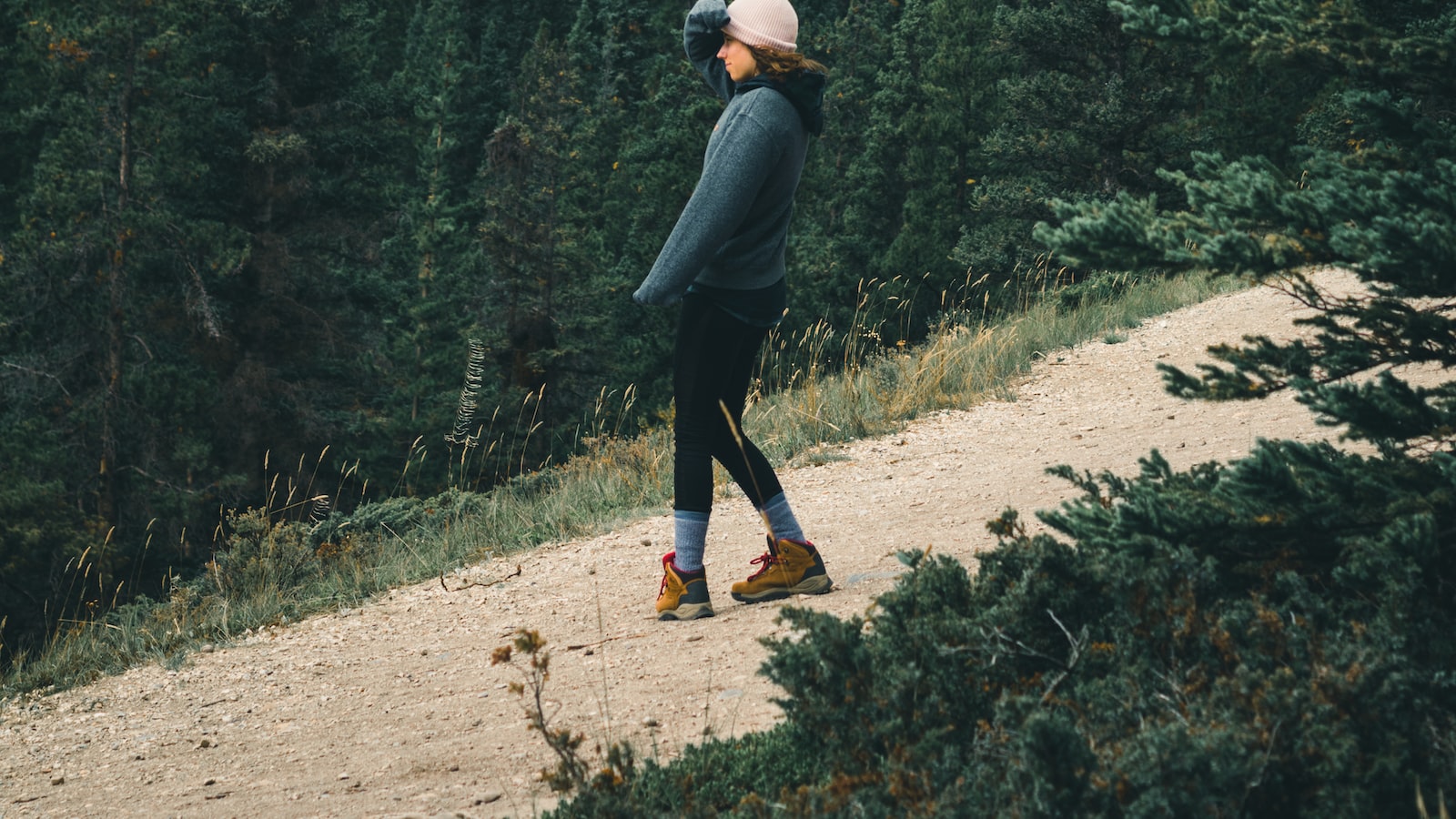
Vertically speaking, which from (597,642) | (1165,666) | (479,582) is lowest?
(479,582)

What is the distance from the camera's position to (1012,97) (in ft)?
65.1

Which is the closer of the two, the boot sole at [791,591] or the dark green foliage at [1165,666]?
the dark green foliage at [1165,666]

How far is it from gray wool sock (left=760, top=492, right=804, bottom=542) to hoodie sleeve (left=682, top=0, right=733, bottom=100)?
4.90 feet

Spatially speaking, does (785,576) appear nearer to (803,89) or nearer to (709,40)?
(803,89)

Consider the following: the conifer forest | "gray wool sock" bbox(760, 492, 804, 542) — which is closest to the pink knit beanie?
"gray wool sock" bbox(760, 492, 804, 542)

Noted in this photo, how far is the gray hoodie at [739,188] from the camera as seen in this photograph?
394cm

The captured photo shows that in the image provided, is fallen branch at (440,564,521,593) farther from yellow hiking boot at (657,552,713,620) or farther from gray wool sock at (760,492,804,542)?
gray wool sock at (760,492,804,542)

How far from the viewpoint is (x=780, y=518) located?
4465mm

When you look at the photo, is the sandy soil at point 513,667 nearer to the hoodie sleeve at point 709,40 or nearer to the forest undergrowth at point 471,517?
the forest undergrowth at point 471,517

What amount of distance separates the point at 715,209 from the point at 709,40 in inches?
28.2

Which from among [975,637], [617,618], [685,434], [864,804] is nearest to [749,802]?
[864,804]

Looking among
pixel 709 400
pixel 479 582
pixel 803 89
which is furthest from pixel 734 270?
pixel 479 582

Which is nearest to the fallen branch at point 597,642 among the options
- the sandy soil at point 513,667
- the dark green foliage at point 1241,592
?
the sandy soil at point 513,667

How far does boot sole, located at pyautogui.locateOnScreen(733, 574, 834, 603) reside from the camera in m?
4.53
